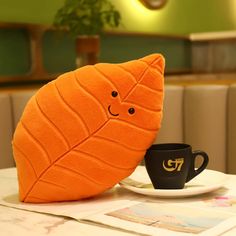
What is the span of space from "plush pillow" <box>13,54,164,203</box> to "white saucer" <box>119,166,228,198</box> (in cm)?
6

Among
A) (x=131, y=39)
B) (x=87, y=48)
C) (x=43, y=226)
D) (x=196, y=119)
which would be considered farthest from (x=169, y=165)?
(x=131, y=39)

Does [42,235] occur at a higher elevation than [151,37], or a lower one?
lower

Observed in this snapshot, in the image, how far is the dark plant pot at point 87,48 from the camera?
2.09 m

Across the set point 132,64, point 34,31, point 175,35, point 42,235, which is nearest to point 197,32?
point 175,35

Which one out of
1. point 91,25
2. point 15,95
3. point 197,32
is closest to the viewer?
point 15,95

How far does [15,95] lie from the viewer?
1692 millimetres

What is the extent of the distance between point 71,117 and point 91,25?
138 cm

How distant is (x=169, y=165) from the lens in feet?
2.66

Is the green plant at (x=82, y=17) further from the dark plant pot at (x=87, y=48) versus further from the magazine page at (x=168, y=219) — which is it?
the magazine page at (x=168, y=219)

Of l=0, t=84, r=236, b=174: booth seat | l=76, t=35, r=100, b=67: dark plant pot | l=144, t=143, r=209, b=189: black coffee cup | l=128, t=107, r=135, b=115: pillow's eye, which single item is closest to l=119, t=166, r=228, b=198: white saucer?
l=144, t=143, r=209, b=189: black coffee cup

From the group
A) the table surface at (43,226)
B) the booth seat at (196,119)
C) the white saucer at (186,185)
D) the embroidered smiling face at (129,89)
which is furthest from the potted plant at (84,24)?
the table surface at (43,226)

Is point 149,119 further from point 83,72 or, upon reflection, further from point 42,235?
point 42,235

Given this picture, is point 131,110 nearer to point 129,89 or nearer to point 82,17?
point 129,89

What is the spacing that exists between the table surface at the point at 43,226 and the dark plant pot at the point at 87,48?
4.60 ft
